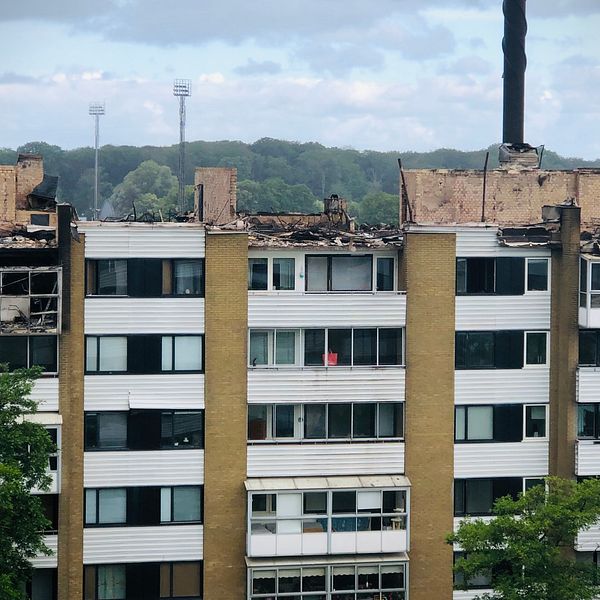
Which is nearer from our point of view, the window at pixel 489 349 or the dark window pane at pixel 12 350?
the dark window pane at pixel 12 350

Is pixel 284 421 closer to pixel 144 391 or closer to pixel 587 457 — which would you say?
pixel 144 391

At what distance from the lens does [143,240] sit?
49.1 metres

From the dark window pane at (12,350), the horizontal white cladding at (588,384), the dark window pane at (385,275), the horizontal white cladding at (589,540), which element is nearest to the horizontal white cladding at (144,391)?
Answer: the dark window pane at (12,350)

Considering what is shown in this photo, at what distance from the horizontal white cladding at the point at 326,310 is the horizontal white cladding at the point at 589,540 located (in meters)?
10.5

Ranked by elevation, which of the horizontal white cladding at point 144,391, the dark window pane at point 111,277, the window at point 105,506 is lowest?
the window at point 105,506

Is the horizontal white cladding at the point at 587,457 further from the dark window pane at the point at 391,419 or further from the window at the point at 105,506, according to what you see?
the window at the point at 105,506

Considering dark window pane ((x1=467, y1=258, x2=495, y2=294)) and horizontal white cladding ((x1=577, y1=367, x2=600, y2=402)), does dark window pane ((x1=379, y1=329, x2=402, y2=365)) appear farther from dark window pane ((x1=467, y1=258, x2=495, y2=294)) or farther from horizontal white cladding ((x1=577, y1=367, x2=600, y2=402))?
horizontal white cladding ((x1=577, y1=367, x2=600, y2=402))

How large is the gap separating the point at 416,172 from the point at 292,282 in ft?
31.4

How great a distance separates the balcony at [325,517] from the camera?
162 feet

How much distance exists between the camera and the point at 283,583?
163 ft

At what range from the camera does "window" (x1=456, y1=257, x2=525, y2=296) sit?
167ft

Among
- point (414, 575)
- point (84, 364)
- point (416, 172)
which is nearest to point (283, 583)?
point (414, 575)

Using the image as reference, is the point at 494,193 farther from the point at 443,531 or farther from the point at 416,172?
the point at 443,531

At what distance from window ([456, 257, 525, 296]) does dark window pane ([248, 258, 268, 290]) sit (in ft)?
23.8
